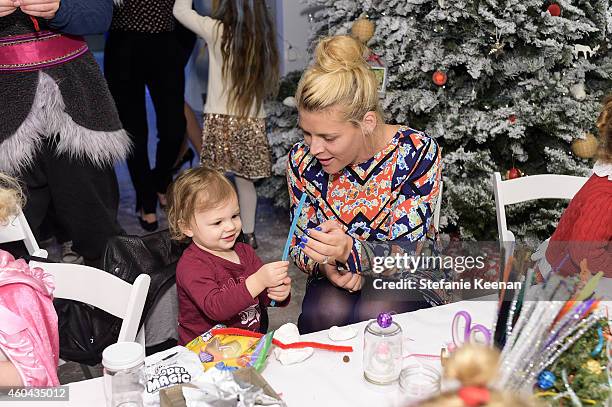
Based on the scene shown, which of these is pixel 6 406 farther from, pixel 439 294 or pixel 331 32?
pixel 331 32

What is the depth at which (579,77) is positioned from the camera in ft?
10.1

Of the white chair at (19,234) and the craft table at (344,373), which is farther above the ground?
the craft table at (344,373)

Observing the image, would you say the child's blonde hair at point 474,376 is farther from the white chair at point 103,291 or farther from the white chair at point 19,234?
the white chair at point 19,234

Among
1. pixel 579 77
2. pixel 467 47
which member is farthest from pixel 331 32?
pixel 579 77

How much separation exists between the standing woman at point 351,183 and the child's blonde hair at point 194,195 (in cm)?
25

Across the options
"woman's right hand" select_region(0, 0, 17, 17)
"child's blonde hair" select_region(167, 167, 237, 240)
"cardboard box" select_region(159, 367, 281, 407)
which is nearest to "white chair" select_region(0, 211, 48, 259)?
"child's blonde hair" select_region(167, 167, 237, 240)

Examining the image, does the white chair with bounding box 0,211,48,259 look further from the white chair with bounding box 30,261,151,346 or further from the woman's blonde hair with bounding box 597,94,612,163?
the woman's blonde hair with bounding box 597,94,612,163

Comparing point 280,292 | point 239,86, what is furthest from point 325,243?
point 239,86

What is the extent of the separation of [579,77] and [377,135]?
1544 millimetres

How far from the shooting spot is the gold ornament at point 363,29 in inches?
121

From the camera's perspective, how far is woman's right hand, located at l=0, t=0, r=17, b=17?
2.02 metres

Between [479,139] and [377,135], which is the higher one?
[377,135]

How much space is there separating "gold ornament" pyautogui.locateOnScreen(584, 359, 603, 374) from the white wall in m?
3.15

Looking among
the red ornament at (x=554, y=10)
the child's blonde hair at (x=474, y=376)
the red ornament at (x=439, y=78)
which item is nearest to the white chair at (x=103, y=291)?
the child's blonde hair at (x=474, y=376)
